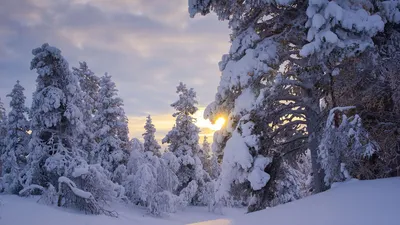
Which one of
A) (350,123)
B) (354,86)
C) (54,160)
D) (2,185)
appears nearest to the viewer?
(350,123)

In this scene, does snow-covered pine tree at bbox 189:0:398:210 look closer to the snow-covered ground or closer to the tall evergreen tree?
the snow-covered ground

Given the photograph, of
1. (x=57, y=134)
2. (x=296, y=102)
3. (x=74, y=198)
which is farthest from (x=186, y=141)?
(x=296, y=102)

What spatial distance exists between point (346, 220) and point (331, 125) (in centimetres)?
287

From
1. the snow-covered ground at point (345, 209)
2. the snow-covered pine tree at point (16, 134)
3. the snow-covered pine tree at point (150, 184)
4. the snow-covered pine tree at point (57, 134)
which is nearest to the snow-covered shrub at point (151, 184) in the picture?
the snow-covered pine tree at point (150, 184)

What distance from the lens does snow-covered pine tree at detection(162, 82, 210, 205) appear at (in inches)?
1088

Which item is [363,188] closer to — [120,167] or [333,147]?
[333,147]

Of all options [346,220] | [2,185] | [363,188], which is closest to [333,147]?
[363,188]

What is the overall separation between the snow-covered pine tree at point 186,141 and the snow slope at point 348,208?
72.8 ft

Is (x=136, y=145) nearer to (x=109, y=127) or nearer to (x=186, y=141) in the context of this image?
(x=109, y=127)

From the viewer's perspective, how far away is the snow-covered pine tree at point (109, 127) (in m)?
24.0

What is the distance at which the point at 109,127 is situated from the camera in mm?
24172

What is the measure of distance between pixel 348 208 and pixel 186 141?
78.5 ft

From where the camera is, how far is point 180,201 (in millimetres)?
23297

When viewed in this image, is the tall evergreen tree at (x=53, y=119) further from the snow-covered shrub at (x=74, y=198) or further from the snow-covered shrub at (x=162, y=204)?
the snow-covered shrub at (x=162, y=204)
